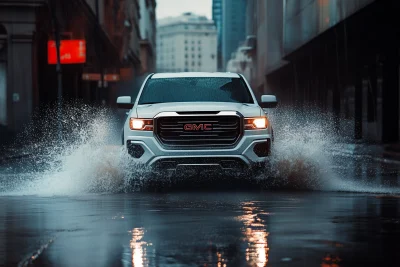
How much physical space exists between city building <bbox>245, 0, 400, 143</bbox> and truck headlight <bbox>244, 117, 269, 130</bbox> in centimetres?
1696

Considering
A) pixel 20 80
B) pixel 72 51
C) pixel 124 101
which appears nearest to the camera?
pixel 124 101

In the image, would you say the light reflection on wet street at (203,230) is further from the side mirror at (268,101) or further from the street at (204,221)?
the side mirror at (268,101)

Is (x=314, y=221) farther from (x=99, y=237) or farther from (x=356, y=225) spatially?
(x=99, y=237)

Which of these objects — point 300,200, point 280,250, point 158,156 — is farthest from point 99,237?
point 158,156

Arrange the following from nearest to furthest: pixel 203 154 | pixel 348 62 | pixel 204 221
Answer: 1. pixel 204 221
2. pixel 203 154
3. pixel 348 62

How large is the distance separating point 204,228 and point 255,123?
5089mm

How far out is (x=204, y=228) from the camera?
9.56 metres

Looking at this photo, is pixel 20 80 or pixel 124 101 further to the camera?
pixel 20 80

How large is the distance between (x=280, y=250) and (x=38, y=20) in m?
35.7

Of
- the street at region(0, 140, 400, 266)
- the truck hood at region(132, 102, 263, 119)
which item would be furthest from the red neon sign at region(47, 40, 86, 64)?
the truck hood at region(132, 102, 263, 119)

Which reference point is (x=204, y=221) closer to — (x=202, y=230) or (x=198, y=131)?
(x=202, y=230)

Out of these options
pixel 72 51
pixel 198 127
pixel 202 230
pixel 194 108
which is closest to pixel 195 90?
pixel 194 108

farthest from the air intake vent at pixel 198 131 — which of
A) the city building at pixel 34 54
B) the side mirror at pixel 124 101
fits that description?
the city building at pixel 34 54

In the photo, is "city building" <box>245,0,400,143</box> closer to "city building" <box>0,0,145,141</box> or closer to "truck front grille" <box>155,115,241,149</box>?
"city building" <box>0,0,145,141</box>
